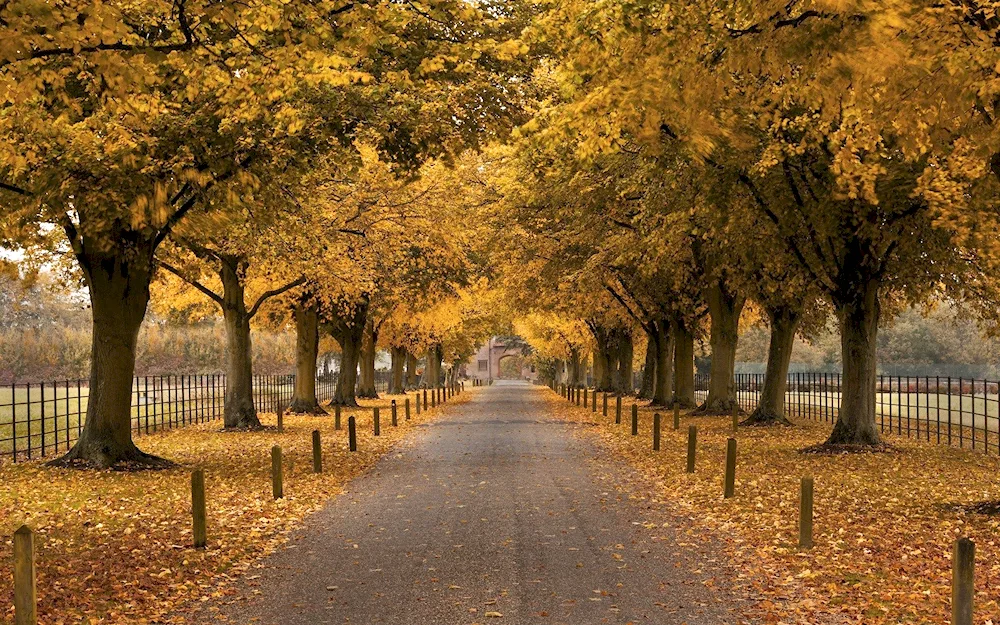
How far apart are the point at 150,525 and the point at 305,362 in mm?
25579

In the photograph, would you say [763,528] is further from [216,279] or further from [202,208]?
→ [216,279]

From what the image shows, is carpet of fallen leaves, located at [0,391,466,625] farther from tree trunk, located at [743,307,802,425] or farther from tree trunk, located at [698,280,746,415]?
tree trunk, located at [698,280,746,415]

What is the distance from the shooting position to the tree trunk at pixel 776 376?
30312mm

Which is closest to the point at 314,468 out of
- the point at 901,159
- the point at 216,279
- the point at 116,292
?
the point at 116,292

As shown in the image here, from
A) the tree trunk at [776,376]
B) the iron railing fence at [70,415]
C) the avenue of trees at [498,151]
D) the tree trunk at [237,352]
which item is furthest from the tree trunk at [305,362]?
the tree trunk at [776,376]

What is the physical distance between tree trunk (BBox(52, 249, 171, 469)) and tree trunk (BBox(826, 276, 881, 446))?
560 inches

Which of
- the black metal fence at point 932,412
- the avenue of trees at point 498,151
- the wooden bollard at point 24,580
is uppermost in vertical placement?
the avenue of trees at point 498,151

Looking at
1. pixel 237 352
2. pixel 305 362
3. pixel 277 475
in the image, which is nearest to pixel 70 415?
pixel 305 362

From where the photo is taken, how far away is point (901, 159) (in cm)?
1850

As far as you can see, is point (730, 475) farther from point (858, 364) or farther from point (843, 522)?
point (858, 364)

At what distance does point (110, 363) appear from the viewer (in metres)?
18.9

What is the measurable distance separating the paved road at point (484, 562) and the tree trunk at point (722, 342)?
17877 mm

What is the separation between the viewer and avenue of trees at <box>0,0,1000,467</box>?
9773 millimetres

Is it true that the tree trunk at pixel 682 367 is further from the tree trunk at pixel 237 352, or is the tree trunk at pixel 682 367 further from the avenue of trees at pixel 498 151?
the tree trunk at pixel 237 352
